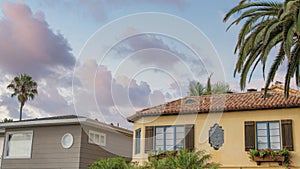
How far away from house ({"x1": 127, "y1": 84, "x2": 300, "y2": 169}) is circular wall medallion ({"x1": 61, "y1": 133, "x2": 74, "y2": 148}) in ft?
12.2

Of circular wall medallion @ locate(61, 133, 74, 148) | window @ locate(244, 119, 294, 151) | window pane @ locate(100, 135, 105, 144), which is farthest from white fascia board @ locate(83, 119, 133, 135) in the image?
window @ locate(244, 119, 294, 151)

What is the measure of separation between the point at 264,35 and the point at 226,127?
744 centimetres

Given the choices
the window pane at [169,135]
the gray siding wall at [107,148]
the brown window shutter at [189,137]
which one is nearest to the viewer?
the brown window shutter at [189,137]

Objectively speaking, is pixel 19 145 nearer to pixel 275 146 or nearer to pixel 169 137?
pixel 169 137

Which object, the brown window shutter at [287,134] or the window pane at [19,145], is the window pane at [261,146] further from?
the window pane at [19,145]

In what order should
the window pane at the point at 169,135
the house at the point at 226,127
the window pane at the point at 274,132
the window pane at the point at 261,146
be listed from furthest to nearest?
the window pane at the point at 169,135, the window pane at the point at 261,146, the window pane at the point at 274,132, the house at the point at 226,127

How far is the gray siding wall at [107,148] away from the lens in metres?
20.9

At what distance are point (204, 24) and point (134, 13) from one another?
3.24 metres

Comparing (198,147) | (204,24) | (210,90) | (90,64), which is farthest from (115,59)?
(210,90)

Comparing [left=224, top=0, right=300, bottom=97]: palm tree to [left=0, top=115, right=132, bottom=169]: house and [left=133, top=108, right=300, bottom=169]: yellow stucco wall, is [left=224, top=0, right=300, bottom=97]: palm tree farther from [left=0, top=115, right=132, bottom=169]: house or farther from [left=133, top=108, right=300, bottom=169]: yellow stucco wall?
[left=0, top=115, right=132, bottom=169]: house

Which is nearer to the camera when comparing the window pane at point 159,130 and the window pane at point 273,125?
the window pane at point 273,125

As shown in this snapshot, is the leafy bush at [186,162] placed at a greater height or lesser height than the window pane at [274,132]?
lesser

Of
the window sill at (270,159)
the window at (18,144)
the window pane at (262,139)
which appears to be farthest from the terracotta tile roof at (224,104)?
the window at (18,144)

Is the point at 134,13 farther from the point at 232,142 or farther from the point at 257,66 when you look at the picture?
the point at 232,142
